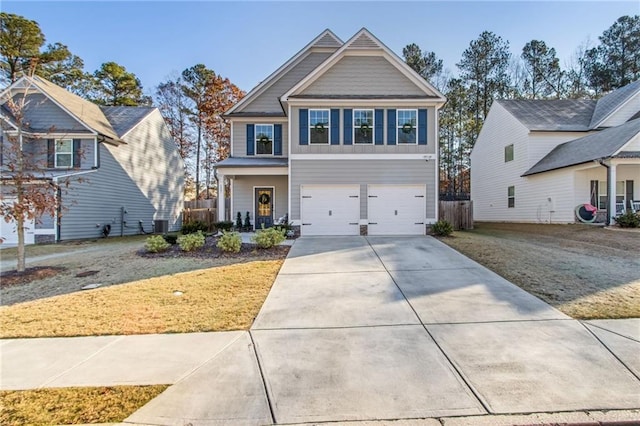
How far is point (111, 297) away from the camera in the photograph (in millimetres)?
5895

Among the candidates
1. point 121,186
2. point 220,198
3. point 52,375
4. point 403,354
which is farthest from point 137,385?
point 121,186

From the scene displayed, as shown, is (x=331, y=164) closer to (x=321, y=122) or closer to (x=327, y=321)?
(x=321, y=122)

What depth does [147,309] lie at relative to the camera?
5.25m

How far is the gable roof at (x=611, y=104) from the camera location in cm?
1796

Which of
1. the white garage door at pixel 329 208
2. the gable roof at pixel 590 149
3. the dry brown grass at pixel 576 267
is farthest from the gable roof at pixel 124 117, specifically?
the gable roof at pixel 590 149

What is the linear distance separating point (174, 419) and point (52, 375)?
1.74m

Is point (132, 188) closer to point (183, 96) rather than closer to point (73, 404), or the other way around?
point (183, 96)

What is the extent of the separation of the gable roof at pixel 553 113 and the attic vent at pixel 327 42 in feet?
39.4

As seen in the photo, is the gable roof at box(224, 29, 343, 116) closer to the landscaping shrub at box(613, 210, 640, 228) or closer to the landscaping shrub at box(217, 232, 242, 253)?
the landscaping shrub at box(217, 232, 242, 253)

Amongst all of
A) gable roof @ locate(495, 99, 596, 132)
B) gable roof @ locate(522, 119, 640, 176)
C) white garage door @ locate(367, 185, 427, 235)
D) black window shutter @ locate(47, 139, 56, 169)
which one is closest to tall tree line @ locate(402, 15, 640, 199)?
gable roof @ locate(495, 99, 596, 132)

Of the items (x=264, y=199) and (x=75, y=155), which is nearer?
(x=75, y=155)

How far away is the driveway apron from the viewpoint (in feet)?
9.53

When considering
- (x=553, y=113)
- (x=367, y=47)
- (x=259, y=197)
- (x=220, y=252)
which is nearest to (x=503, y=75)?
(x=553, y=113)

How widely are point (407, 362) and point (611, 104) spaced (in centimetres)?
2383
